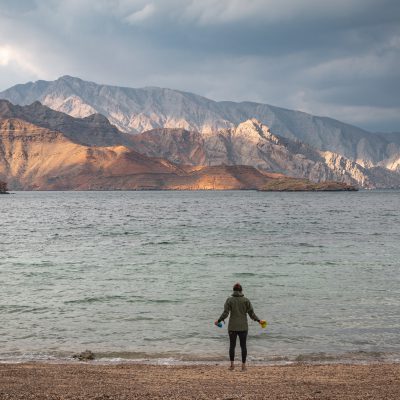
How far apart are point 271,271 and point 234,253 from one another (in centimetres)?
1031

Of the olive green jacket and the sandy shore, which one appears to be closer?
the sandy shore

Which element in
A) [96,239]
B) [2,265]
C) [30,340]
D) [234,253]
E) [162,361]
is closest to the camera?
[162,361]

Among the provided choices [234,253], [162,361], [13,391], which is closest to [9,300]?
[162,361]

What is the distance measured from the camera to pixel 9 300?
27797 mm

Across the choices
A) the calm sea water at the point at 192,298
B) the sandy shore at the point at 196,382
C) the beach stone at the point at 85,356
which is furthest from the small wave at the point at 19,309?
the sandy shore at the point at 196,382

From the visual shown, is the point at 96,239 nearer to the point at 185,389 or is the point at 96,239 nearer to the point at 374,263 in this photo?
the point at 374,263

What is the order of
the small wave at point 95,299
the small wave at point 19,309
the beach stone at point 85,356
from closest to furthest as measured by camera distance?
the beach stone at point 85,356
the small wave at point 19,309
the small wave at point 95,299

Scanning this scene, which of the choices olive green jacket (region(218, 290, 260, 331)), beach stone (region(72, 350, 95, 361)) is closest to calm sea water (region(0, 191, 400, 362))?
beach stone (region(72, 350, 95, 361))

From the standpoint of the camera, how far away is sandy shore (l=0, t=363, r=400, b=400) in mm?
12601

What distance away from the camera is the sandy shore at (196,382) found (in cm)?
1260

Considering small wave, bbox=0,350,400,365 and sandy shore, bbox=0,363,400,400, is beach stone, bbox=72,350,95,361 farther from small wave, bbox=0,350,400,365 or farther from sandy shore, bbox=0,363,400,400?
sandy shore, bbox=0,363,400,400

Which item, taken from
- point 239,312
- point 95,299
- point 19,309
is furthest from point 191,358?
point 19,309

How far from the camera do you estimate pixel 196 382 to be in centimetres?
1403

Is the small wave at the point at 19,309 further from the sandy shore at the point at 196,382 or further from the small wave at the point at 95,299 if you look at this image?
the sandy shore at the point at 196,382
